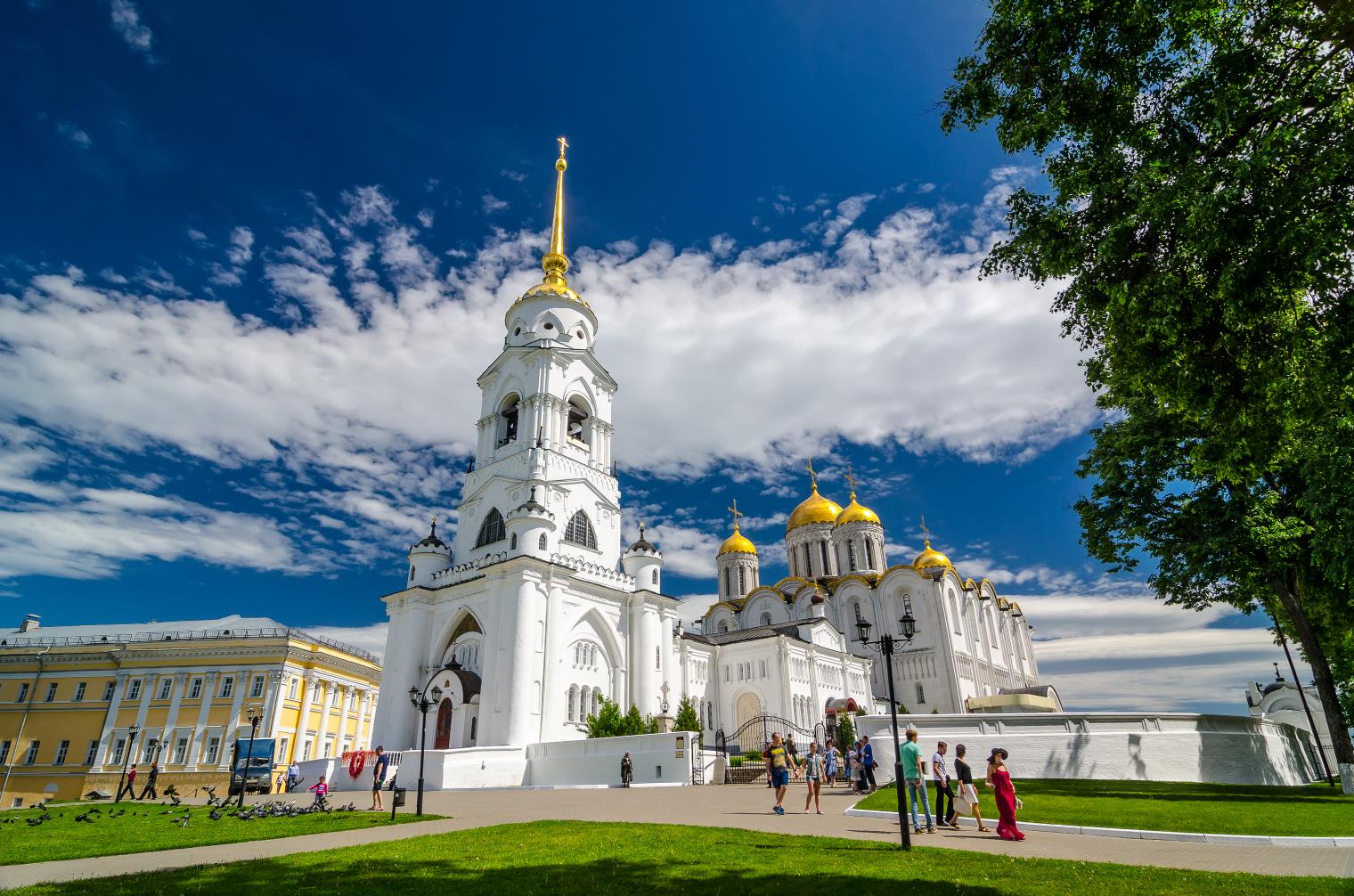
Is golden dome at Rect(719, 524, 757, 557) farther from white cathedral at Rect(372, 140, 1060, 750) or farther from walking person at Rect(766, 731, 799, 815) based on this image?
walking person at Rect(766, 731, 799, 815)

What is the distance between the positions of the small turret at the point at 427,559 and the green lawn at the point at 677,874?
952 inches

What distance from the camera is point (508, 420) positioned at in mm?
37312

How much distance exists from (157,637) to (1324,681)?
56375mm

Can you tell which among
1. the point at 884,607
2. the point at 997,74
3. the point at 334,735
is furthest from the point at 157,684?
the point at 997,74

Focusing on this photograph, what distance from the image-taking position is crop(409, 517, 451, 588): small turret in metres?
32.8

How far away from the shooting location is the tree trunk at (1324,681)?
54.4ft

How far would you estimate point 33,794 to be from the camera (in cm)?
3812

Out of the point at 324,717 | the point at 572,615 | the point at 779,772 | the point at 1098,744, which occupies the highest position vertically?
the point at 572,615

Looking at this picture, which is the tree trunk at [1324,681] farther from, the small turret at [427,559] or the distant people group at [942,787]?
the small turret at [427,559]

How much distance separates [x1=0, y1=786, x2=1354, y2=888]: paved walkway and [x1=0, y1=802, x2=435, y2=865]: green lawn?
2.03 feet

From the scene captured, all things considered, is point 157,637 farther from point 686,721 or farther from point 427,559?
point 686,721

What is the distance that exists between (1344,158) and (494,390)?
115 feet

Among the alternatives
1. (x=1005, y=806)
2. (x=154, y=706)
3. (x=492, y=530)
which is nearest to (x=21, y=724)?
(x=154, y=706)

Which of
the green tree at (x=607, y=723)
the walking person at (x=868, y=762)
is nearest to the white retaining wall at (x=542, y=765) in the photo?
the green tree at (x=607, y=723)
